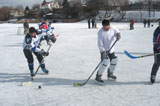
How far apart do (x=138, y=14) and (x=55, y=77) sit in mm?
46895

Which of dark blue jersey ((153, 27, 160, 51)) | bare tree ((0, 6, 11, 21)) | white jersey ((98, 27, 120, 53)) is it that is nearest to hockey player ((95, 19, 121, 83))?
white jersey ((98, 27, 120, 53))

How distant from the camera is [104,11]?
2141 inches

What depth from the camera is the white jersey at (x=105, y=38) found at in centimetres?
341

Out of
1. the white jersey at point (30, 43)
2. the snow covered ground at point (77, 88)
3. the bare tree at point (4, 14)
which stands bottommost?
the snow covered ground at point (77, 88)

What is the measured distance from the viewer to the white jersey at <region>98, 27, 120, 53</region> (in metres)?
3.41

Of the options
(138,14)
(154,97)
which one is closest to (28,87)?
(154,97)

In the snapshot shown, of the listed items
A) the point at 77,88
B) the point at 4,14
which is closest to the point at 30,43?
the point at 77,88

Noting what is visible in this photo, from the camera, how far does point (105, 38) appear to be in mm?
3451

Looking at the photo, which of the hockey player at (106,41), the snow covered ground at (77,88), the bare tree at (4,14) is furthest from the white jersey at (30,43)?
the bare tree at (4,14)

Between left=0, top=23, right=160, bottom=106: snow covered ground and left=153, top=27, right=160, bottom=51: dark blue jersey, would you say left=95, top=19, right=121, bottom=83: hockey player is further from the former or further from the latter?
left=153, top=27, right=160, bottom=51: dark blue jersey

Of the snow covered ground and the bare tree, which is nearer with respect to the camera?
the snow covered ground

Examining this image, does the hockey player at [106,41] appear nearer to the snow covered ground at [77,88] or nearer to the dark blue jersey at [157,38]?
the snow covered ground at [77,88]

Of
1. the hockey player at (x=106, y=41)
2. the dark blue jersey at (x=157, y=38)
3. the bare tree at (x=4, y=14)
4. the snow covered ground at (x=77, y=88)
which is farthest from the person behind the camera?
the bare tree at (x=4, y=14)

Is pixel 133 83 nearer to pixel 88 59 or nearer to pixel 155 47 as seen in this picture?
pixel 155 47
